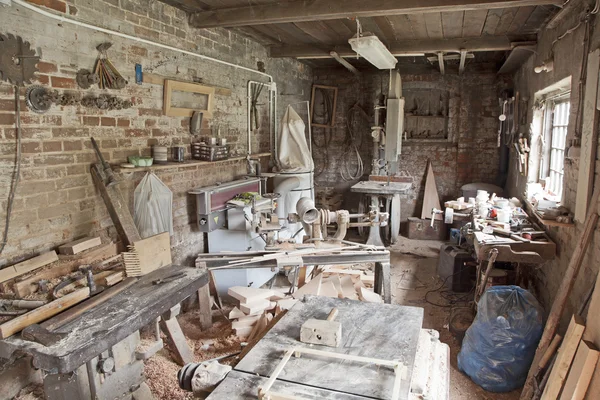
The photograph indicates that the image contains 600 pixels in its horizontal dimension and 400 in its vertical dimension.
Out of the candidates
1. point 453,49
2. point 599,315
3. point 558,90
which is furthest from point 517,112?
point 599,315

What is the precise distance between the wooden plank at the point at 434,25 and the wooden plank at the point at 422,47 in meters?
0.13

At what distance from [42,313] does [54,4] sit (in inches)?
79.9

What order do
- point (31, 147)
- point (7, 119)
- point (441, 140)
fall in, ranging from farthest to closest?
point (441, 140) → point (31, 147) → point (7, 119)

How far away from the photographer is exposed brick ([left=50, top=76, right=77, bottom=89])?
2.96 m

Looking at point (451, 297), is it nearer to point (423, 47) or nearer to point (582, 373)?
point (582, 373)

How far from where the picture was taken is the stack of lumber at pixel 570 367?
219 cm

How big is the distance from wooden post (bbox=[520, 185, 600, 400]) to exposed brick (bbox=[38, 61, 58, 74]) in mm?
3615

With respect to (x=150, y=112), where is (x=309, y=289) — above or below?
below

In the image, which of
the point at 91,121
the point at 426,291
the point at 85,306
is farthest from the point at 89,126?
the point at 426,291

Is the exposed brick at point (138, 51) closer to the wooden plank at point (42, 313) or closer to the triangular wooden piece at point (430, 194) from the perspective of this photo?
the wooden plank at point (42, 313)

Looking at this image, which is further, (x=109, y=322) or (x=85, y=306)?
(x=85, y=306)

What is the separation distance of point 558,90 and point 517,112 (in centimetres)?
190

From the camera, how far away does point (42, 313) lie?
2.34 metres

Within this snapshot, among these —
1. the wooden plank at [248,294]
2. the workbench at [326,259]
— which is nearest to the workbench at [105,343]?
the workbench at [326,259]
